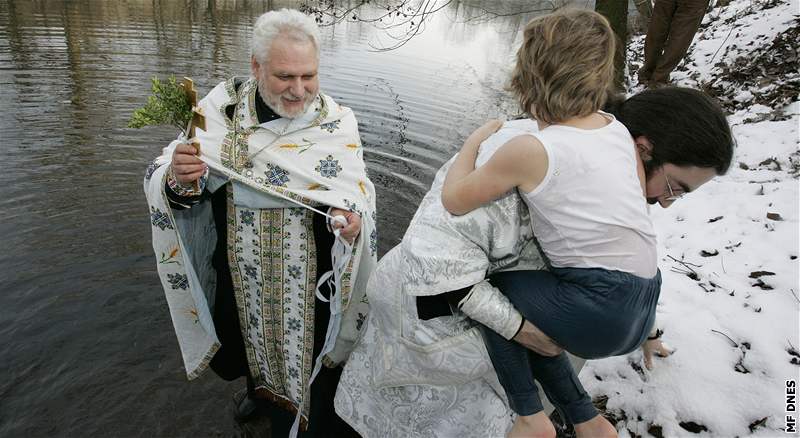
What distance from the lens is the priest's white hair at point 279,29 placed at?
2.20m

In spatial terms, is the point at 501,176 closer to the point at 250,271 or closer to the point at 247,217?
the point at 247,217

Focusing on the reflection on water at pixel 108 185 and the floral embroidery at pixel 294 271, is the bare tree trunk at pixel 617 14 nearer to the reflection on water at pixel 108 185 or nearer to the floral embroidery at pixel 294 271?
the reflection on water at pixel 108 185

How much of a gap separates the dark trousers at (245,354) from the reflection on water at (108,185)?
0.47 m

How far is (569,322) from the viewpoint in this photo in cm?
162

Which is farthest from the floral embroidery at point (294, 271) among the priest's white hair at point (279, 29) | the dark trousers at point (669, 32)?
the dark trousers at point (669, 32)

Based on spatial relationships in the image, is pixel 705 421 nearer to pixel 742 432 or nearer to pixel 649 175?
pixel 742 432

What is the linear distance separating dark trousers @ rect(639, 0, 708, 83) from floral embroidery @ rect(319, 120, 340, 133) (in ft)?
20.0

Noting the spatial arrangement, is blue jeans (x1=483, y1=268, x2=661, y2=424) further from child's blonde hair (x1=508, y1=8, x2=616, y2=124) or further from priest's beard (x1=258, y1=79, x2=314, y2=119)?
priest's beard (x1=258, y1=79, x2=314, y2=119)

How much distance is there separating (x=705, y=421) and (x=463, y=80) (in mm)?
12755

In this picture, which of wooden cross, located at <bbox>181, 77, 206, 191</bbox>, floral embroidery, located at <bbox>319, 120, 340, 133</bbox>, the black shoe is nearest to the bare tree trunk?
floral embroidery, located at <bbox>319, 120, 340, 133</bbox>

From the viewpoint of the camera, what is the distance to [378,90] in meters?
11.9

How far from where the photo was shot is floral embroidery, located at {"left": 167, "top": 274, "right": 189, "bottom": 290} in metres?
2.61

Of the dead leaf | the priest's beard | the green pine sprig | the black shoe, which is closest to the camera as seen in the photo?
the green pine sprig

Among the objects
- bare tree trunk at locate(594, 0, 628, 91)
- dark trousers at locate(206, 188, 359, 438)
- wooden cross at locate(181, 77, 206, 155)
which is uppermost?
bare tree trunk at locate(594, 0, 628, 91)
